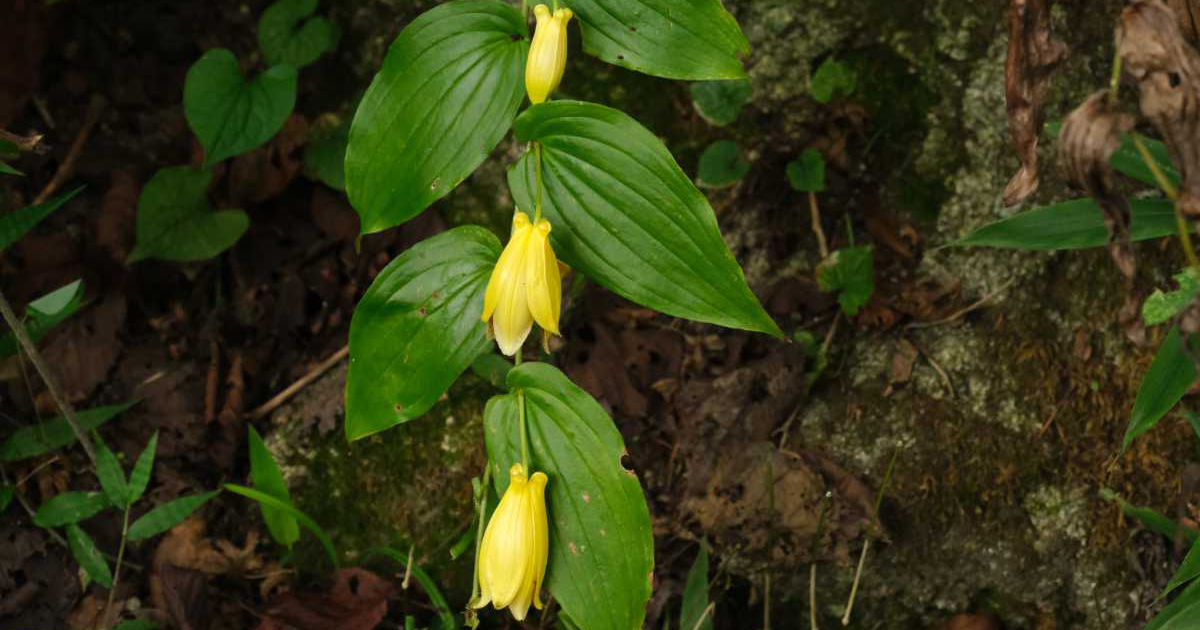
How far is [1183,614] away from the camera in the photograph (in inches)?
65.4

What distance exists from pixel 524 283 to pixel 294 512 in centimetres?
85

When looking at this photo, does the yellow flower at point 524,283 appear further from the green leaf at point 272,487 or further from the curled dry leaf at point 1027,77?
the green leaf at point 272,487

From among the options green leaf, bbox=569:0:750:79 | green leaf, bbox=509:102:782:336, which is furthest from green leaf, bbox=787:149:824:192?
green leaf, bbox=509:102:782:336

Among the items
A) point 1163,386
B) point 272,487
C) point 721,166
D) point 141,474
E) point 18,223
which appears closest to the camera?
point 1163,386

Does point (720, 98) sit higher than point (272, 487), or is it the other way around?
point (720, 98)

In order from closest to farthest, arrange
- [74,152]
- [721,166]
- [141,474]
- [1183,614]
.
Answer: [1183,614], [141,474], [721,166], [74,152]

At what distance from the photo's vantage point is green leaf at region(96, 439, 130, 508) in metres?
2.06

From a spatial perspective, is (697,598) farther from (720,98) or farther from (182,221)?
(182,221)

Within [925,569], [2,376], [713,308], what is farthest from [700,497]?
[2,376]

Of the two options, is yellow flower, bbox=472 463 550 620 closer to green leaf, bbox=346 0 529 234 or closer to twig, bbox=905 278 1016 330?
green leaf, bbox=346 0 529 234

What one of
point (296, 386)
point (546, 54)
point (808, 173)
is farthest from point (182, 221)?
point (808, 173)

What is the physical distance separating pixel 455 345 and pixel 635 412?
2.09ft

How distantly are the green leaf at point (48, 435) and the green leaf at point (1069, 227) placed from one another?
1756mm

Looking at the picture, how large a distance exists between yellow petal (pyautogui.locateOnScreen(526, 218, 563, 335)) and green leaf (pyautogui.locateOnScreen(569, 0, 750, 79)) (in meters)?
0.36
